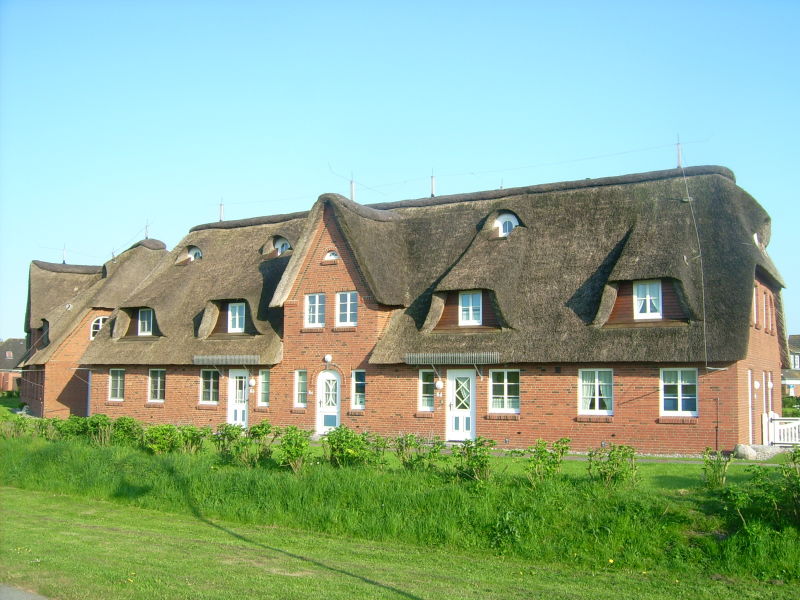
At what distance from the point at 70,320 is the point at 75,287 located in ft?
15.9

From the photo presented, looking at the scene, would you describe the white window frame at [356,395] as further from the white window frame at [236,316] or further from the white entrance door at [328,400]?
the white window frame at [236,316]

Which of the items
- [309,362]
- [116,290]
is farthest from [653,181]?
[116,290]

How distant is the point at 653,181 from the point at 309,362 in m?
12.4

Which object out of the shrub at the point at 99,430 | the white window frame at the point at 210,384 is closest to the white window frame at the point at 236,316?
the white window frame at the point at 210,384

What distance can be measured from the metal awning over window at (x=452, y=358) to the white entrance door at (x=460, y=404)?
2.94 feet

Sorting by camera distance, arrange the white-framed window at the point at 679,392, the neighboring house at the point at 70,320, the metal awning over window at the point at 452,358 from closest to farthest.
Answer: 1. the white-framed window at the point at 679,392
2. the metal awning over window at the point at 452,358
3. the neighboring house at the point at 70,320

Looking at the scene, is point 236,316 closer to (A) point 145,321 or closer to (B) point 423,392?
(A) point 145,321

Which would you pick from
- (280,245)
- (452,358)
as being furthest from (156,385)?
(452,358)

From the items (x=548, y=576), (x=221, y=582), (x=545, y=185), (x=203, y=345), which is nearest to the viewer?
(x=221, y=582)

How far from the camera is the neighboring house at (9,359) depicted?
84625 mm

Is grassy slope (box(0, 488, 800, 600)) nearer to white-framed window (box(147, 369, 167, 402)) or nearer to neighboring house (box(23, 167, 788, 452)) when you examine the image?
neighboring house (box(23, 167, 788, 452))

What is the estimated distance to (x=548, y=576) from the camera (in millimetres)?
10375

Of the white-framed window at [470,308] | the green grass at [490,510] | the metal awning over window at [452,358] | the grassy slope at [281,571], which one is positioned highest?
the white-framed window at [470,308]

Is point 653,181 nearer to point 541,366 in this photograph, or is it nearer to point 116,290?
point 541,366
